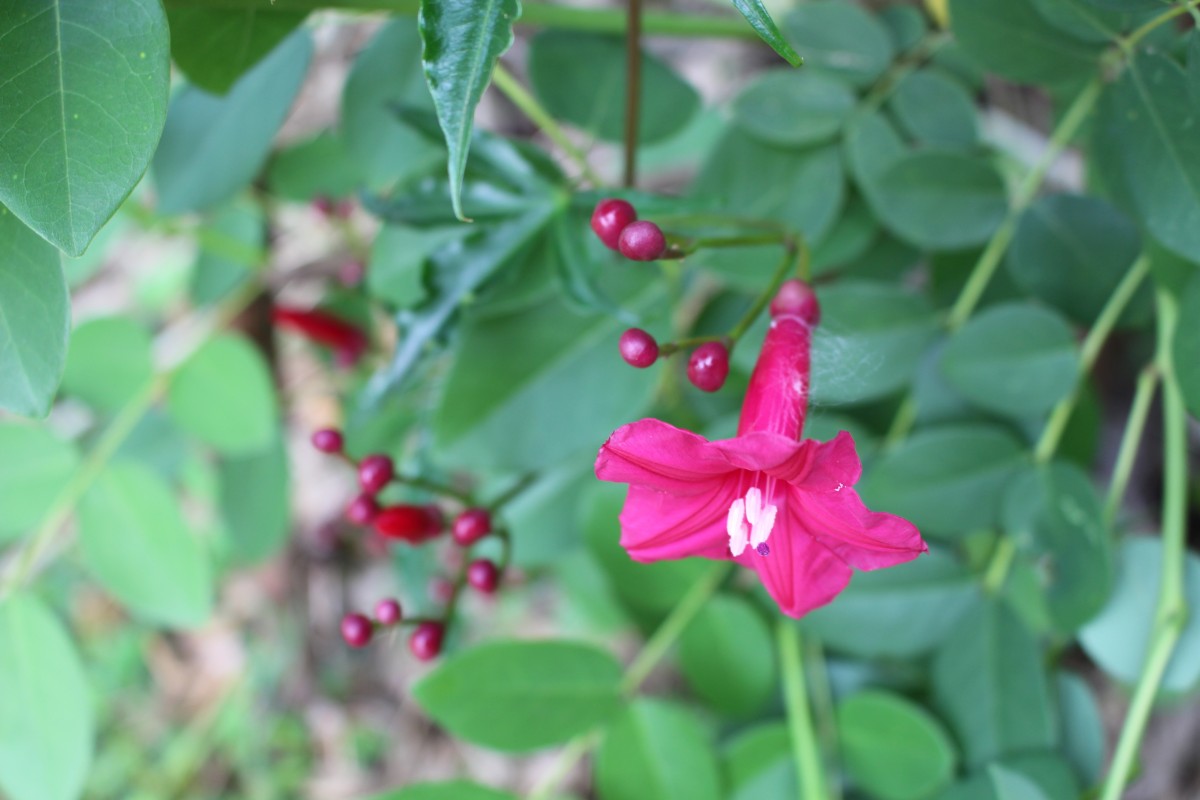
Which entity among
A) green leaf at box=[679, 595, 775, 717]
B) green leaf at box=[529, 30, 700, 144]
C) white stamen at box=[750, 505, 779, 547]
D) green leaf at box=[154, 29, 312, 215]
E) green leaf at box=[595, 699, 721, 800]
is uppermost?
green leaf at box=[529, 30, 700, 144]

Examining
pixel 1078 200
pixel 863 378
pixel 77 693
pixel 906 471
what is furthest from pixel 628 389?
pixel 77 693

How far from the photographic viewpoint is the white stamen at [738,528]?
0.98m

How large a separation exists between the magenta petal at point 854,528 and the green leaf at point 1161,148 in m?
0.49

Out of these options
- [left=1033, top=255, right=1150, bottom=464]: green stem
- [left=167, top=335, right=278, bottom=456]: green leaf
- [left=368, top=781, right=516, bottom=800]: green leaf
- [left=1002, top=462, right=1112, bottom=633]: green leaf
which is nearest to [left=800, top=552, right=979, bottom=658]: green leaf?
[left=1002, top=462, right=1112, bottom=633]: green leaf

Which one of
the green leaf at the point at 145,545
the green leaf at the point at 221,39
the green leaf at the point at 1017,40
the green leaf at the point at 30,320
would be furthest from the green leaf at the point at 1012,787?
the green leaf at the point at 145,545

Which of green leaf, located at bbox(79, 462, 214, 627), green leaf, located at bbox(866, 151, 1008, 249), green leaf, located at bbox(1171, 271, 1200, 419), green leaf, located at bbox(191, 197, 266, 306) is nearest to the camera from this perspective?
green leaf, located at bbox(1171, 271, 1200, 419)

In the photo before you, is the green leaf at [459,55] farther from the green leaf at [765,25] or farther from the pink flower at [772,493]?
the pink flower at [772,493]

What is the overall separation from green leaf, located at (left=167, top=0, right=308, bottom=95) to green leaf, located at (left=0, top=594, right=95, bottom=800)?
993 millimetres

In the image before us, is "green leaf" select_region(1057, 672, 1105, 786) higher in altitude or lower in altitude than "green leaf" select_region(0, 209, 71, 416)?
lower

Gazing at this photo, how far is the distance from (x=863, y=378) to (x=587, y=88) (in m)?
0.66

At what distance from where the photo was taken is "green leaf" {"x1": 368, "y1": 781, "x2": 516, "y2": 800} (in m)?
1.40

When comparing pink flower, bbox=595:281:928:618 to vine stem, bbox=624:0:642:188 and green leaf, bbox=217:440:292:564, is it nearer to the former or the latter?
vine stem, bbox=624:0:642:188

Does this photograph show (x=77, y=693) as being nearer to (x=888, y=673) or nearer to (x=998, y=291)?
(x=888, y=673)

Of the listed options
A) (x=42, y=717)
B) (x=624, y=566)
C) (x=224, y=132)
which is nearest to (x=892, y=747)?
(x=624, y=566)
